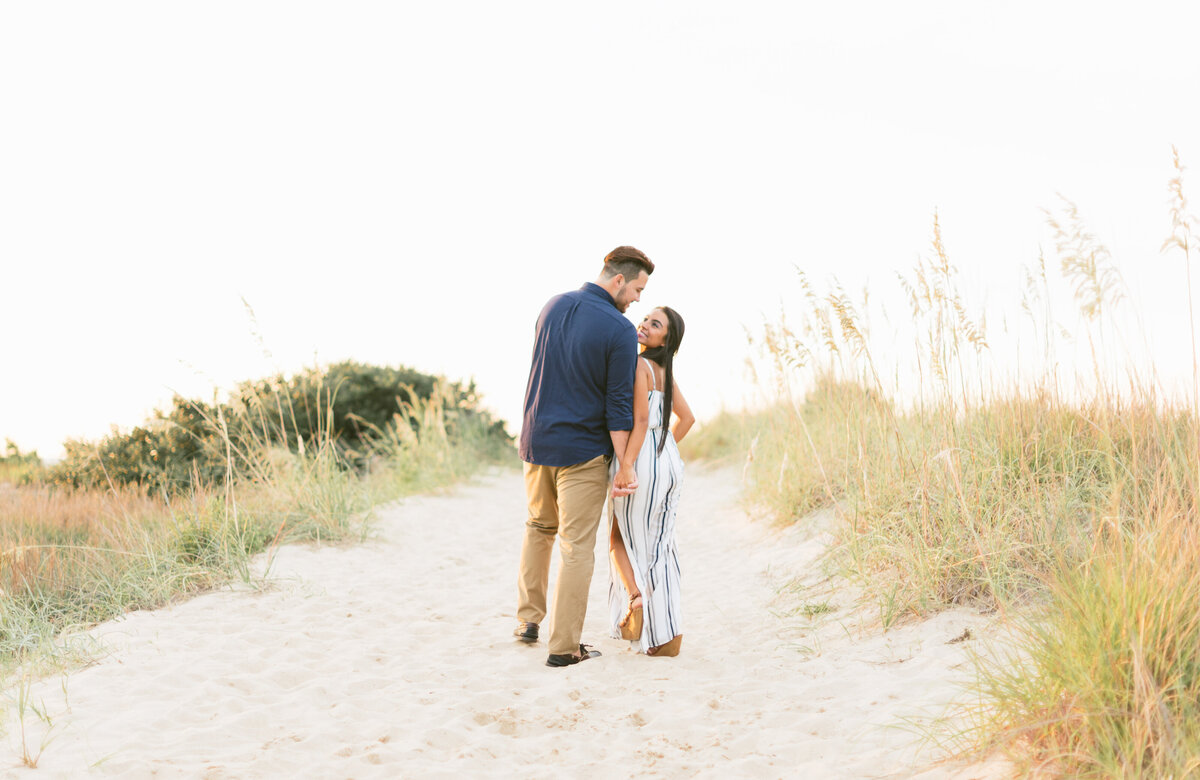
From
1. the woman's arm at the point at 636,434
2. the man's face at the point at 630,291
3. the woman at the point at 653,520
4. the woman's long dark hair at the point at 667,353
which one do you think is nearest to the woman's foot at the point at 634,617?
the woman at the point at 653,520

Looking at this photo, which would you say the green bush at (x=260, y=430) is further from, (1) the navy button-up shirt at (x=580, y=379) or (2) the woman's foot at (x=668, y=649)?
(2) the woman's foot at (x=668, y=649)

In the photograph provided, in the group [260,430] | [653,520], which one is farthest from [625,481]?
[260,430]

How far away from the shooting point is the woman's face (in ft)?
15.6

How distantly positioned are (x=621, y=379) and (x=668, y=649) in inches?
60.4

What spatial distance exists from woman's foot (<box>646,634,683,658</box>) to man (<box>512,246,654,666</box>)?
15.5 inches

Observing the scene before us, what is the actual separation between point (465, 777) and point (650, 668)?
1.44 meters

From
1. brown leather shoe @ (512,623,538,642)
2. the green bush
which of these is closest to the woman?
brown leather shoe @ (512,623,538,642)

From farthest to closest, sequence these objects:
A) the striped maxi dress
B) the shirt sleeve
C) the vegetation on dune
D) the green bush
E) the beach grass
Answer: the green bush → the vegetation on dune → the striped maxi dress → the shirt sleeve → the beach grass

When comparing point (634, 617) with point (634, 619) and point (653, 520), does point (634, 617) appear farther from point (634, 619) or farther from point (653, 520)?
point (653, 520)

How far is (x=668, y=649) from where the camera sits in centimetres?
477

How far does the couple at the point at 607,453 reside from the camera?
Answer: 4438 mm

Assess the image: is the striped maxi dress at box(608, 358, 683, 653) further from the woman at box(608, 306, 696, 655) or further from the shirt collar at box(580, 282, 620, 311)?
the shirt collar at box(580, 282, 620, 311)

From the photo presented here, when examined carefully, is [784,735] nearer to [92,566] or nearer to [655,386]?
[655,386]

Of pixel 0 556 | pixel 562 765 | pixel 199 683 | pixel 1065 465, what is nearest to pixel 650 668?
pixel 562 765
